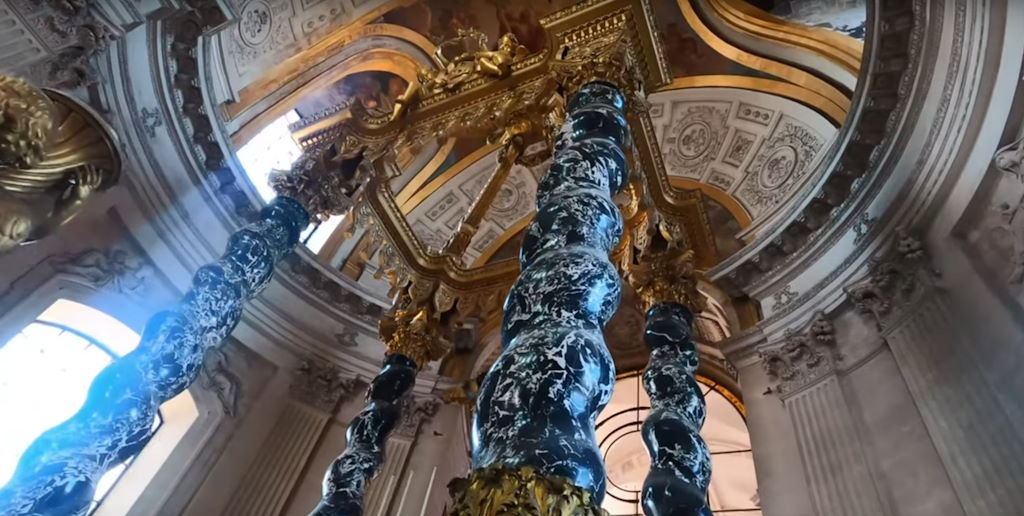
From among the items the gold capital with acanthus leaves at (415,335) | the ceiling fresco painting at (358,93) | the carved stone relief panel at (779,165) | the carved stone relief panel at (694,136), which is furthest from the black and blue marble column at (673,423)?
the ceiling fresco painting at (358,93)

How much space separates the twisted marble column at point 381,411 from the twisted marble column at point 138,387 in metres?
1.26

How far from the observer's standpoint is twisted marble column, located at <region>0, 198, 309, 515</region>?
11.7 feet

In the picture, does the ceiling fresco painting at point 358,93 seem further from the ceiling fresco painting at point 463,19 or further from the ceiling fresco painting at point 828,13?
the ceiling fresco painting at point 828,13

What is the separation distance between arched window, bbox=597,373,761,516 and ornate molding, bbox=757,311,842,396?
239cm

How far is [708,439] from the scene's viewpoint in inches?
391

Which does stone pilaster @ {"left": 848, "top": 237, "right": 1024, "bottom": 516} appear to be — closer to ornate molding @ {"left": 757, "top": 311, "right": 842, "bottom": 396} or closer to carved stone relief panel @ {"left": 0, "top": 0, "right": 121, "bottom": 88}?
ornate molding @ {"left": 757, "top": 311, "right": 842, "bottom": 396}

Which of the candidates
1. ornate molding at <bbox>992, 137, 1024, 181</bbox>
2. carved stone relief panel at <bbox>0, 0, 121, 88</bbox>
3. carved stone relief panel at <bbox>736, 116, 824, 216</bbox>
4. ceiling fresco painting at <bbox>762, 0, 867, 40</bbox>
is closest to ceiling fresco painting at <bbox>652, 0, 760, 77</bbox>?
Result: ceiling fresco painting at <bbox>762, 0, 867, 40</bbox>

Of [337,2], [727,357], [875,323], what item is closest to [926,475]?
[875,323]

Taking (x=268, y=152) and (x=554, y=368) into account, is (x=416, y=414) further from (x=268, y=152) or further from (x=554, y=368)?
(x=554, y=368)

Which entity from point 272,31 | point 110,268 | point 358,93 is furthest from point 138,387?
point 358,93

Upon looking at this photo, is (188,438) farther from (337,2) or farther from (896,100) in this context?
(896,100)

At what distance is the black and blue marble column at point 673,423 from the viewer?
12.4ft

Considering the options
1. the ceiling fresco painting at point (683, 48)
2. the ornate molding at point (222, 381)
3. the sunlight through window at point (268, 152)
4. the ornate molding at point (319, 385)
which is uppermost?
the ceiling fresco painting at point (683, 48)

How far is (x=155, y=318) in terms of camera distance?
15.0 feet
